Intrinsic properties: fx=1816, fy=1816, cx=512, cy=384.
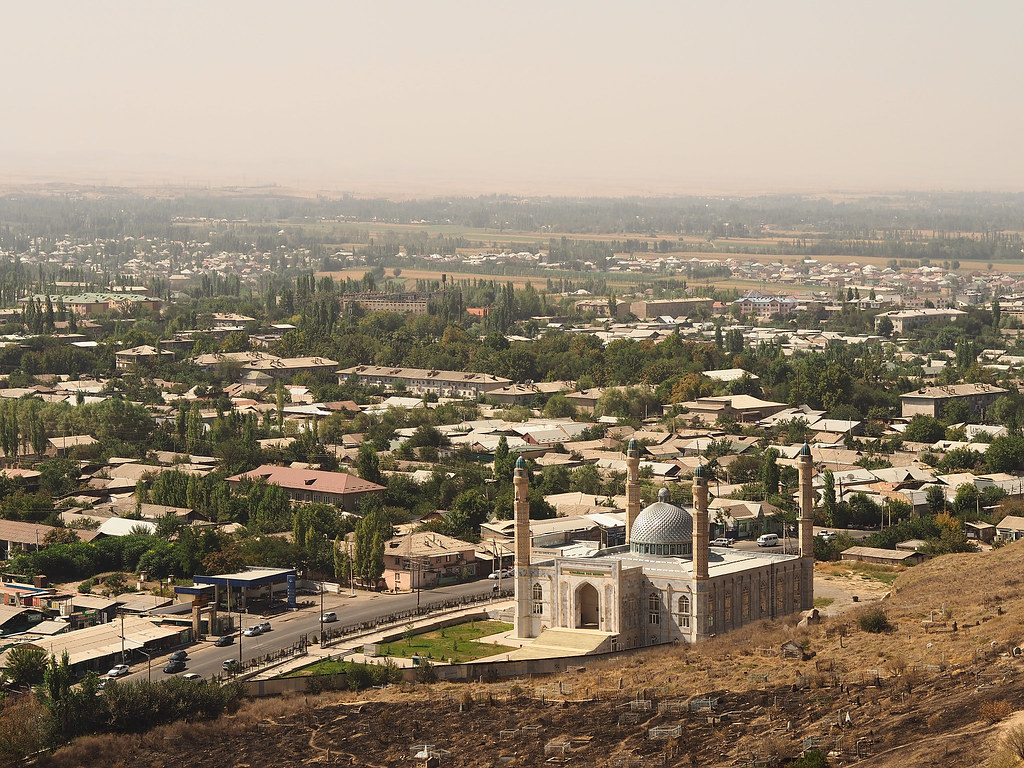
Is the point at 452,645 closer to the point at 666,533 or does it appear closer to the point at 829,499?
the point at 666,533

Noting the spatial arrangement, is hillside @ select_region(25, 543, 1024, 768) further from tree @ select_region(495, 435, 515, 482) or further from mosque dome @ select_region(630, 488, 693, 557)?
tree @ select_region(495, 435, 515, 482)

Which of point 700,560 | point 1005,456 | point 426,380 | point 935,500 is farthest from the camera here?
point 426,380

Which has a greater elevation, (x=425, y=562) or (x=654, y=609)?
(x=654, y=609)

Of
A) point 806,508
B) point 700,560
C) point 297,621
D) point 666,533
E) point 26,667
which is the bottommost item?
point 297,621

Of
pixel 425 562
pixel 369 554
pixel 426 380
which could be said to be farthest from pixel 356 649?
pixel 426 380

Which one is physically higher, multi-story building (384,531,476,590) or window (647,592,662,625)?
window (647,592,662,625)

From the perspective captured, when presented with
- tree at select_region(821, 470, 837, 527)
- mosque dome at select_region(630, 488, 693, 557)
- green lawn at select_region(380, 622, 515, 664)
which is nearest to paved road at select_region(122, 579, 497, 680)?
green lawn at select_region(380, 622, 515, 664)
